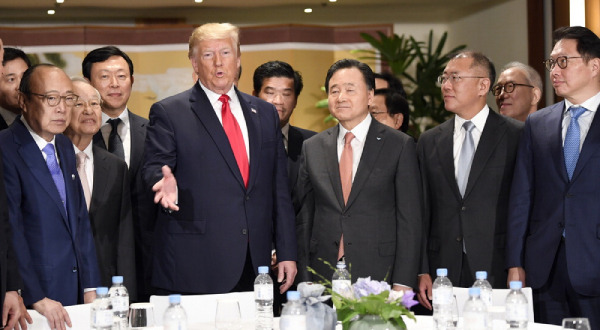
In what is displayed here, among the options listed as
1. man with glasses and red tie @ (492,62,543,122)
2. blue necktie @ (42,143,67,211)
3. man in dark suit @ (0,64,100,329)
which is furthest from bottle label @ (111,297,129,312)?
man with glasses and red tie @ (492,62,543,122)

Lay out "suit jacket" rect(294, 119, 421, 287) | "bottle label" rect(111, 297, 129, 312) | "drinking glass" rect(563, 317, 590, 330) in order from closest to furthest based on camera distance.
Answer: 1. "drinking glass" rect(563, 317, 590, 330)
2. "bottle label" rect(111, 297, 129, 312)
3. "suit jacket" rect(294, 119, 421, 287)

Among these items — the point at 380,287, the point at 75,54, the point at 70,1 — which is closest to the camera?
the point at 380,287

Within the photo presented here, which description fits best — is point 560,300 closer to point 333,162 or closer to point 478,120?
point 478,120

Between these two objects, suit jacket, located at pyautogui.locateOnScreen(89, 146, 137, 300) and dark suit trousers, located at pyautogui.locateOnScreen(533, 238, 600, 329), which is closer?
dark suit trousers, located at pyautogui.locateOnScreen(533, 238, 600, 329)

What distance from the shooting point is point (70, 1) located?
37.1 feet

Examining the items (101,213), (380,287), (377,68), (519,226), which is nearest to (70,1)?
(377,68)

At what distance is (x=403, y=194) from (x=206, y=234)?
104cm

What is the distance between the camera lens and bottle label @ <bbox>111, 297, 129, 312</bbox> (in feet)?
10.4

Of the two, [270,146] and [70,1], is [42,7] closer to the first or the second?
[70,1]

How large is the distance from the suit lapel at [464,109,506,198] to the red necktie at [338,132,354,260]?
0.62 metres

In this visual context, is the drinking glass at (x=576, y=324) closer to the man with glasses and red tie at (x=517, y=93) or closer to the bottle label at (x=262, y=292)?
the bottle label at (x=262, y=292)

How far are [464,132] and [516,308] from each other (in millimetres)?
1958

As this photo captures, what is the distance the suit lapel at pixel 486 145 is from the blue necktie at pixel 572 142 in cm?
43

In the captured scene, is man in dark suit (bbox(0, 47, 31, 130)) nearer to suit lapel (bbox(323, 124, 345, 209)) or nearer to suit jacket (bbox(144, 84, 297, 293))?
Result: suit jacket (bbox(144, 84, 297, 293))
